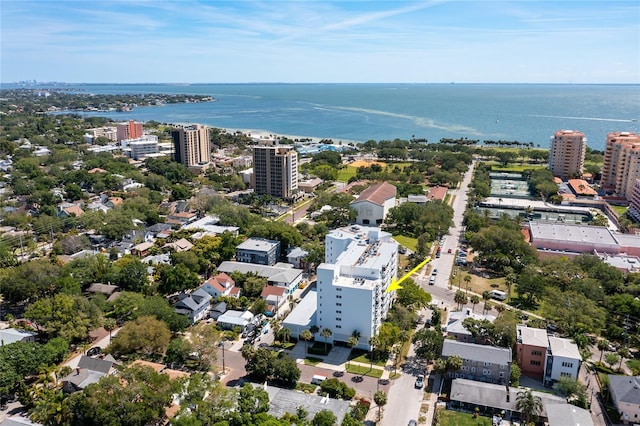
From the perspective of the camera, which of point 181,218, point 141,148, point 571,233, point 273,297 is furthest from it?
point 141,148

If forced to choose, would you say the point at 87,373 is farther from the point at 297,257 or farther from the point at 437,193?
the point at 437,193

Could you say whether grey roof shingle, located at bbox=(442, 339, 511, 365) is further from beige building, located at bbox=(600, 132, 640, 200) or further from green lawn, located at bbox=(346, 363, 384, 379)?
beige building, located at bbox=(600, 132, 640, 200)

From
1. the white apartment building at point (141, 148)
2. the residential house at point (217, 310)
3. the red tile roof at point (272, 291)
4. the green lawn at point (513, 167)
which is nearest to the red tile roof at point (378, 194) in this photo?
the red tile roof at point (272, 291)

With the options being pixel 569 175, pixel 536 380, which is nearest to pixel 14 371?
pixel 536 380

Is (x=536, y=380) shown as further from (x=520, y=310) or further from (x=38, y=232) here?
(x=38, y=232)

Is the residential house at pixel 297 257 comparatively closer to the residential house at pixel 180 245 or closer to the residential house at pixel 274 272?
the residential house at pixel 274 272

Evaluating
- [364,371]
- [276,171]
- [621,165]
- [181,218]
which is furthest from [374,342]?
[621,165]
